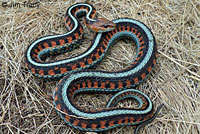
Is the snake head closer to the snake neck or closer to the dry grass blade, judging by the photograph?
the snake neck

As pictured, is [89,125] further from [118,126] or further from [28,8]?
[28,8]

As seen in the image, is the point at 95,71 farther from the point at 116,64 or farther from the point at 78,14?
the point at 78,14

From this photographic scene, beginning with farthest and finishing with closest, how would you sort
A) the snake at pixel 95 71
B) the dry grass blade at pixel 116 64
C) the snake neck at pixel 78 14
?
the snake neck at pixel 78 14
the dry grass blade at pixel 116 64
the snake at pixel 95 71

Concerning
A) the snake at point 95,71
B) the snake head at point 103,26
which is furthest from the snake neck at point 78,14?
the snake head at point 103,26

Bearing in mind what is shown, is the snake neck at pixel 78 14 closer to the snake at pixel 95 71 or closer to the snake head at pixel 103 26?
the snake at pixel 95 71

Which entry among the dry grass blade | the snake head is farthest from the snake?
the dry grass blade

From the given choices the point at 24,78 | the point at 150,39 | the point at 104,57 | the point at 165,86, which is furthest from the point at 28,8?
the point at 165,86

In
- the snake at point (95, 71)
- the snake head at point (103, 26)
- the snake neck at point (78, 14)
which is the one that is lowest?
the snake at point (95, 71)

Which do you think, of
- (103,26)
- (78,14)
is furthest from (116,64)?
(78,14)
